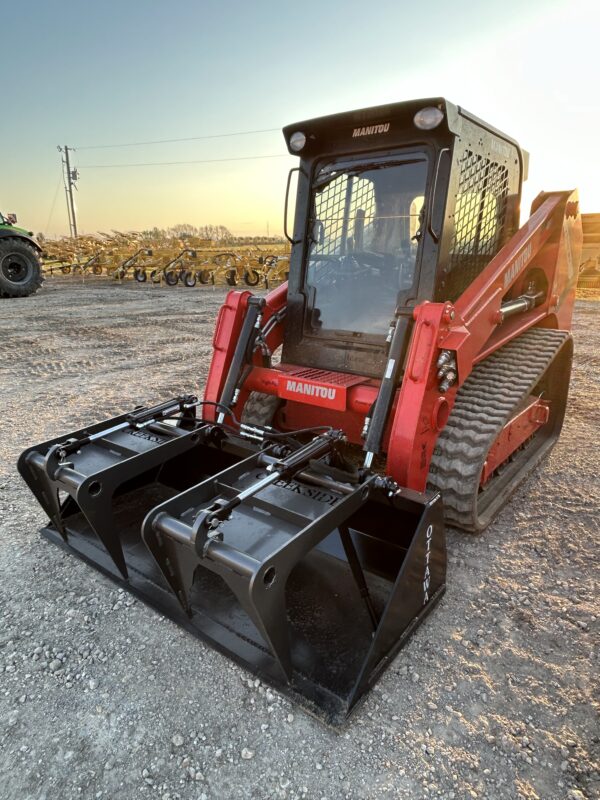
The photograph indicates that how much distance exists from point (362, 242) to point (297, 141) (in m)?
0.78

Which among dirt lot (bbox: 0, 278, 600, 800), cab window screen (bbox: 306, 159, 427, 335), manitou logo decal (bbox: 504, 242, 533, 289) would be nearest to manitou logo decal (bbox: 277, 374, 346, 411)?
cab window screen (bbox: 306, 159, 427, 335)

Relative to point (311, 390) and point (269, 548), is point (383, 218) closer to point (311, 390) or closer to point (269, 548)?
point (311, 390)

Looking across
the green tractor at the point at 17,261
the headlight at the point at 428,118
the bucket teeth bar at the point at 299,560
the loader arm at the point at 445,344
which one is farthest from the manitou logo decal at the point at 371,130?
the green tractor at the point at 17,261

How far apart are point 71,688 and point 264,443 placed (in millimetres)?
1392

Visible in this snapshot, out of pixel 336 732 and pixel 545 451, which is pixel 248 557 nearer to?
pixel 336 732

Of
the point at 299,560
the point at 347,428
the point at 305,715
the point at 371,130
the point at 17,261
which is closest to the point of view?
the point at 305,715

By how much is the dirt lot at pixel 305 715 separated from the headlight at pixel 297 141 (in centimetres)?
266

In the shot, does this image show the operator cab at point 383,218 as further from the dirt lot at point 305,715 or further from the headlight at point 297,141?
the dirt lot at point 305,715

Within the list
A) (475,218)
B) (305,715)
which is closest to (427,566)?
(305,715)

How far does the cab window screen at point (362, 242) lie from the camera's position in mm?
3174

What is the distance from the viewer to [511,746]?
1.82 m

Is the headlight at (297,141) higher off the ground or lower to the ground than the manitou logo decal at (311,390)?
higher

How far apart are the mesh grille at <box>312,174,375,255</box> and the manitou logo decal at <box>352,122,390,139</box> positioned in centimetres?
26

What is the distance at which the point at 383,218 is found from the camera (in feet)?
10.8
